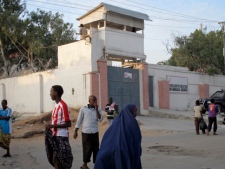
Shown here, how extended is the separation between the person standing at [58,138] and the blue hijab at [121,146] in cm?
115

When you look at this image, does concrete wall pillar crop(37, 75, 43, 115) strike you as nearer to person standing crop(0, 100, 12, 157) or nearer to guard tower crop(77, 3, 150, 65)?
guard tower crop(77, 3, 150, 65)

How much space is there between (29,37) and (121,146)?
26.0m

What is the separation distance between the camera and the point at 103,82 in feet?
75.6

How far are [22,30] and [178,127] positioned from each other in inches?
611

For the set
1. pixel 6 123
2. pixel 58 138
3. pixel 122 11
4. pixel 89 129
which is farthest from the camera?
pixel 122 11

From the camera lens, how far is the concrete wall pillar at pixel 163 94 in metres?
27.7

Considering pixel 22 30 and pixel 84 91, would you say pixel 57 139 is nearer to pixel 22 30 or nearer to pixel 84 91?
pixel 84 91

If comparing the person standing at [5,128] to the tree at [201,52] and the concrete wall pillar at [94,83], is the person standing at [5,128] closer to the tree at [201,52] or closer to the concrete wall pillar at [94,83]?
the concrete wall pillar at [94,83]

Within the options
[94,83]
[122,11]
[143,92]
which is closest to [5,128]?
[94,83]

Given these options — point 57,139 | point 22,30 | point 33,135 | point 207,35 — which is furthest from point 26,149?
point 207,35

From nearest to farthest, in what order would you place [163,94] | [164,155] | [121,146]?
[121,146] → [164,155] → [163,94]

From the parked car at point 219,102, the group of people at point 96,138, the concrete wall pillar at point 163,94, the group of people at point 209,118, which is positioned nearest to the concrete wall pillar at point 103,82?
the concrete wall pillar at point 163,94

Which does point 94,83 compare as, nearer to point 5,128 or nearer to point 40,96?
point 40,96

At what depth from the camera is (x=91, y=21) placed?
25688 mm
